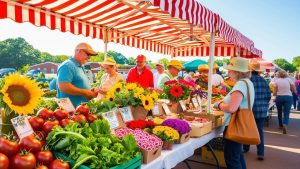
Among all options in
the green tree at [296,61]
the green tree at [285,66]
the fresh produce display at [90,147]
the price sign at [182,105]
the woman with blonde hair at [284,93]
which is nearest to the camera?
the fresh produce display at [90,147]

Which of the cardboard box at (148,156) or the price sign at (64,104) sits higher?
the price sign at (64,104)

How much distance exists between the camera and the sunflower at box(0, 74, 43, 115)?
72.4 inches

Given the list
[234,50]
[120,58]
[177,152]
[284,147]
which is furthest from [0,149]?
[120,58]

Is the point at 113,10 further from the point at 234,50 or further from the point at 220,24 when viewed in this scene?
the point at 234,50

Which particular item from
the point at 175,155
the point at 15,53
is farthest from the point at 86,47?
the point at 15,53

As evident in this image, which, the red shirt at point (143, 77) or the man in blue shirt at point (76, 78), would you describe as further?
the red shirt at point (143, 77)

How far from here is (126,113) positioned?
3.03 metres

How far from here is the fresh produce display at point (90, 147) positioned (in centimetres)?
175

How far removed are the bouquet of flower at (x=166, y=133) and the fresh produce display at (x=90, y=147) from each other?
0.61 meters

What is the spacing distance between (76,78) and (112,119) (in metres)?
1.12

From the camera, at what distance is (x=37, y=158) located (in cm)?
166

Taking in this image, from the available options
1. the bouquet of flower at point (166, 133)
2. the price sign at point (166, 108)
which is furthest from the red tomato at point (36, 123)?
the price sign at point (166, 108)

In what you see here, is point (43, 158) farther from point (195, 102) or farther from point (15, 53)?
point (15, 53)

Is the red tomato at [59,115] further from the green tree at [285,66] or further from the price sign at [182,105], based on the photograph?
the green tree at [285,66]
